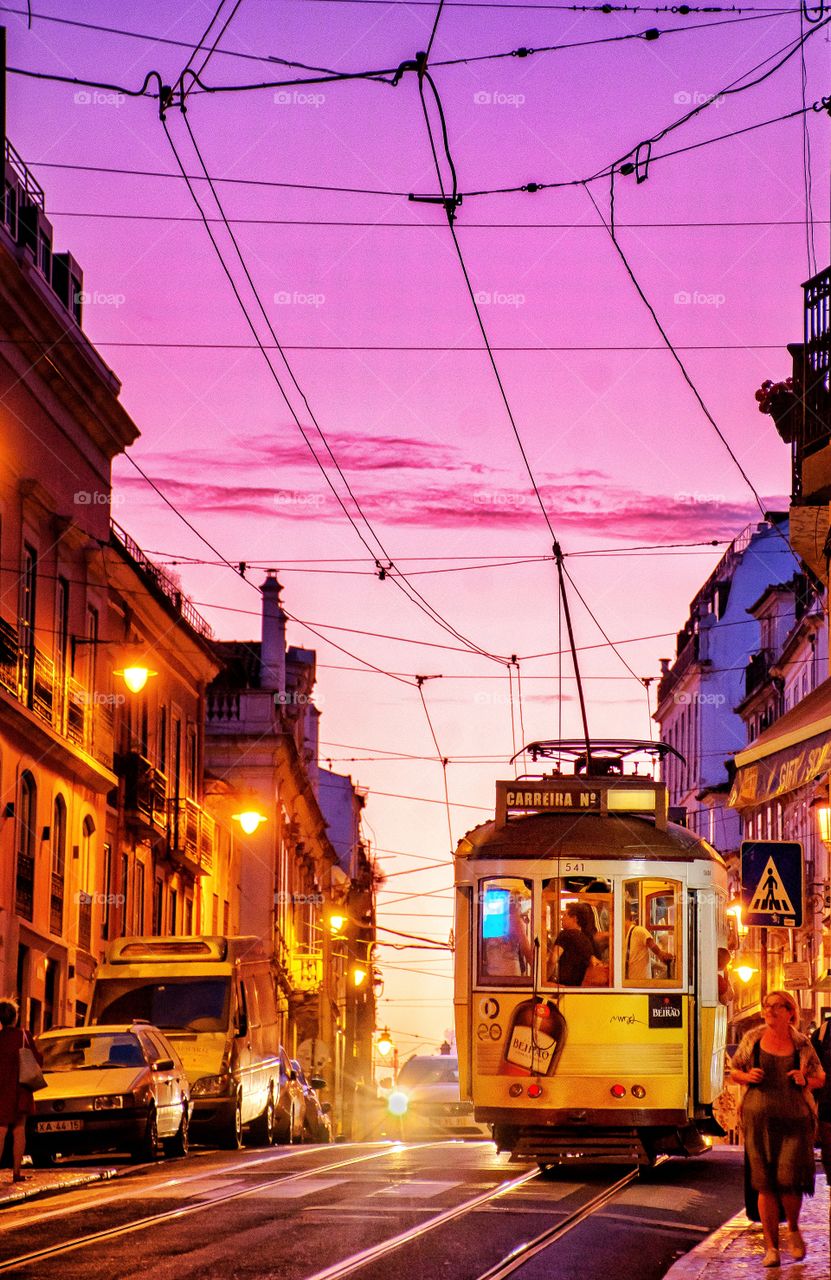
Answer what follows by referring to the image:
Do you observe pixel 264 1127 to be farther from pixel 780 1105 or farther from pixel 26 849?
pixel 780 1105

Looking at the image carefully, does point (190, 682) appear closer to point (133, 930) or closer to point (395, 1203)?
point (133, 930)

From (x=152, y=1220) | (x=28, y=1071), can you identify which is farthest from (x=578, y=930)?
(x=152, y=1220)

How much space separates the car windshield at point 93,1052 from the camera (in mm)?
23047

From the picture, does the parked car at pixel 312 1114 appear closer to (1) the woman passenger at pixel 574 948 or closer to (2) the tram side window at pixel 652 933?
(1) the woman passenger at pixel 574 948

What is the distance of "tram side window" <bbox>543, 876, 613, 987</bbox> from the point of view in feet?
62.6

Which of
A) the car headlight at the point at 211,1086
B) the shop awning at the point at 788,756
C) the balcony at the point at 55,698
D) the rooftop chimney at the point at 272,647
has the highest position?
the rooftop chimney at the point at 272,647

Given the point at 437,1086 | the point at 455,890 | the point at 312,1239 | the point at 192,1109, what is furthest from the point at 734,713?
the point at 312,1239

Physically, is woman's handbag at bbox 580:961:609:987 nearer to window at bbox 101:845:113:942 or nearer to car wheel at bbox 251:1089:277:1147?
car wheel at bbox 251:1089:277:1147

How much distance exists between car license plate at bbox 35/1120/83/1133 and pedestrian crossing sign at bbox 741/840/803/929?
704cm

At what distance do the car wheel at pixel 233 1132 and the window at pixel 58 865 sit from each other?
8.70m

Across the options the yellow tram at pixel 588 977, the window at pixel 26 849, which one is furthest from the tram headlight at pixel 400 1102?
the yellow tram at pixel 588 977

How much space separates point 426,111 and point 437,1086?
1081 inches

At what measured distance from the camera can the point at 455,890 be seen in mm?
19812

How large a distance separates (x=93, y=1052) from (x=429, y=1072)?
20.9m
